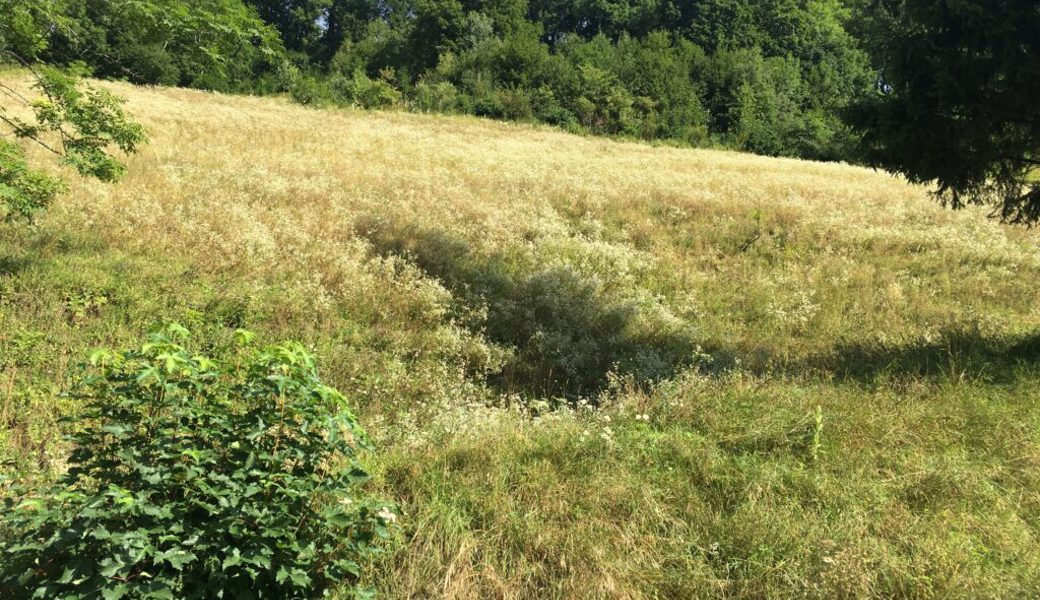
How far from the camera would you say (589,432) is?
4.91 m

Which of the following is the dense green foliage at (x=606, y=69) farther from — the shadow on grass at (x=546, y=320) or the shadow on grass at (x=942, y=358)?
the shadow on grass at (x=942, y=358)

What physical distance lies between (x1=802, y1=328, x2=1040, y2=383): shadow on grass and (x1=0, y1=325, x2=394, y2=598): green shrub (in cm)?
609

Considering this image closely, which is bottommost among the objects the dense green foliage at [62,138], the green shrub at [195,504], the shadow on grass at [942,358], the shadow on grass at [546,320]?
the shadow on grass at [546,320]

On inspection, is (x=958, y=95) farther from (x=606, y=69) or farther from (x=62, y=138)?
(x=606, y=69)

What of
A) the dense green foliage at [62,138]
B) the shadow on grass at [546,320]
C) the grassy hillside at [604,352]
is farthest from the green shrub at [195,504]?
the dense green foliage at [62,138]

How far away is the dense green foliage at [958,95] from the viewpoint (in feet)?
23.5

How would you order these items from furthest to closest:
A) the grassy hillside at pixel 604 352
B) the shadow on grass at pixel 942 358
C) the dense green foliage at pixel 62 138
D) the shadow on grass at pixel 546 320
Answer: the shadow on grass at pixel 546 320
the dense green foliage at pixel 62 138
the shadow on grass at pixel 942 358
the grassy hillside at pixel 604 352

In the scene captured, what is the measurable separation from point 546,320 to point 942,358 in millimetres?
5465

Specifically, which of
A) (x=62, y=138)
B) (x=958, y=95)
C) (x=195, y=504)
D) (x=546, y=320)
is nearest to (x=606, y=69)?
(x=958, y=95)

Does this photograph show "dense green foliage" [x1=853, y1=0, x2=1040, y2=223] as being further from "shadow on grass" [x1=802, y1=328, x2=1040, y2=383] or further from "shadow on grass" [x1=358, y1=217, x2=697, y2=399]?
"shadow on grass" [x1=358, y1=217, x2=697, y2=399]

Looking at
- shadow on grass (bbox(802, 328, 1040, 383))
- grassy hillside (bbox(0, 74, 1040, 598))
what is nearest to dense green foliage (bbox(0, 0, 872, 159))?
grassy hillside (bbox(0, 74, 1040, 598))

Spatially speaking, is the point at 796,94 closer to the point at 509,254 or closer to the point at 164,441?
the point at 509,254

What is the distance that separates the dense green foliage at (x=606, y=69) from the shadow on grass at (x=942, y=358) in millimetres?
36093

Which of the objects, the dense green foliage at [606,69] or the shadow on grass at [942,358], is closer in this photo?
the shadow on grass at [942,358]
